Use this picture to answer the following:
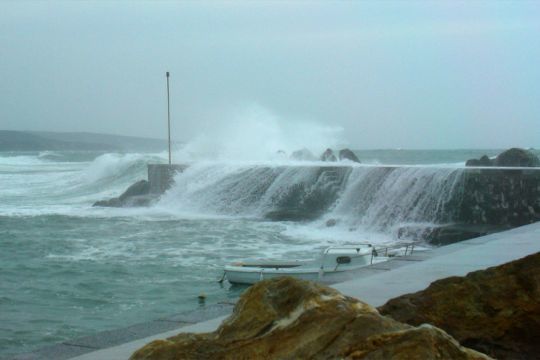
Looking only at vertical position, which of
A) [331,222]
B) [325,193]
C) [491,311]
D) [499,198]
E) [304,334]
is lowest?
[331,222]

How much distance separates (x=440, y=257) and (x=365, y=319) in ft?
18.8

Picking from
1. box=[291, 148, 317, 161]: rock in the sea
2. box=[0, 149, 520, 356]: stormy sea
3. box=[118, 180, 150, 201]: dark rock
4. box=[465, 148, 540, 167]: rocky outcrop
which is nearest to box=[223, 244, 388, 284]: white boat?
box=[0, 149, 520, 356]: stormy sea

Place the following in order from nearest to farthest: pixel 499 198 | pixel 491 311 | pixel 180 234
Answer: pixel 491 311
pixel 499 198
pixel 180 234

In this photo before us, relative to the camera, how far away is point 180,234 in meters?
17.2

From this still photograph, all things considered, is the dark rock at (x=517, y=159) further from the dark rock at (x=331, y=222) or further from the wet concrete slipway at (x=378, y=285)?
the wet concrete slipway at (x=378, y=285)

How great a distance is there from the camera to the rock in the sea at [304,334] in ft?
7.87

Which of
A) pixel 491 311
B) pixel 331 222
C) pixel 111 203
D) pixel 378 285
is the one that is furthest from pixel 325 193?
pixel 491 311

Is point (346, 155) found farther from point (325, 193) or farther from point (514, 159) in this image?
point (325, 193)

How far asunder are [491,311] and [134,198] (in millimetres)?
21458

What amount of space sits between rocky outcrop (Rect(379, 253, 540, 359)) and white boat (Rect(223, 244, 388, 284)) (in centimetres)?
613

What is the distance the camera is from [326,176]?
21016 mm

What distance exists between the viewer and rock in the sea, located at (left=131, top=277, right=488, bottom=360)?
240cm

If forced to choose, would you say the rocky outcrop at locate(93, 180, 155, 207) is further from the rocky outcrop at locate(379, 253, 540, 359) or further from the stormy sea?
the rocky outcrop at locate(379, 253, 540, 359)

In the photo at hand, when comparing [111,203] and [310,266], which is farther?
[111,203]
